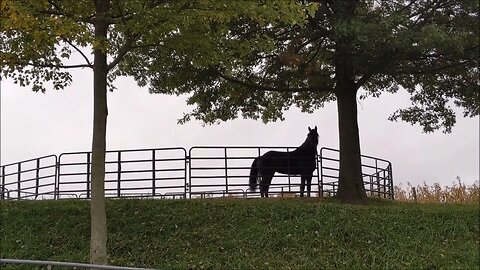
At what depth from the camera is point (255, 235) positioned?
12.9 meters

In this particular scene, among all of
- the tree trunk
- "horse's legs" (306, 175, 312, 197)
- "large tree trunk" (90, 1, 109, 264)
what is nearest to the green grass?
"large tree trunk" (90, 1, 109, 264)

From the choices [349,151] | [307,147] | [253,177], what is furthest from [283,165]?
[349,151]

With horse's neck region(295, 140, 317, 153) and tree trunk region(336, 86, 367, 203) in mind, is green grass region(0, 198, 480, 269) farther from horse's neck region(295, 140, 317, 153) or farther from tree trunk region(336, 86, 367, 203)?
horse's neck region(295, 140, 317, 153)

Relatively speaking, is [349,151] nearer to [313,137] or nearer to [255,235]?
[313,137]

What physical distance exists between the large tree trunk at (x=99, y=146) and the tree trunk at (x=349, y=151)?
7.22 m

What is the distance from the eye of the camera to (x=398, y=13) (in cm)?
1416

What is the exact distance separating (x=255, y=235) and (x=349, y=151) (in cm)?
496

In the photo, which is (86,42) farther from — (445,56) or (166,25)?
(445,56)

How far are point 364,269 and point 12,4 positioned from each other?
7.94 meters

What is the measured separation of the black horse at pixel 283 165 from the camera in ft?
59.5

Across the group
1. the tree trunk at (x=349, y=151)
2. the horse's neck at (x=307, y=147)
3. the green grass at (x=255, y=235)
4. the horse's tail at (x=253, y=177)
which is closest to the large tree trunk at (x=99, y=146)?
the green grass at (x=255, y=235)

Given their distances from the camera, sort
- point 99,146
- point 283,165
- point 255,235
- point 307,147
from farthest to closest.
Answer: point 307,147 → point 283,165 → point 255,235 → point 99,146

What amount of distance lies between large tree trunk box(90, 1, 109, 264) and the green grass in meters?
1.16

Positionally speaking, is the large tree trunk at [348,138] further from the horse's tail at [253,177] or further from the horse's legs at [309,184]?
the horse's tail at [253,177]
